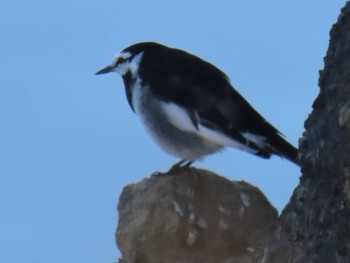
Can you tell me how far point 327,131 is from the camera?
4281mm

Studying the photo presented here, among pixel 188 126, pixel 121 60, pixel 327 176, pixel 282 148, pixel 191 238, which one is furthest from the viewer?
pixel 121 60

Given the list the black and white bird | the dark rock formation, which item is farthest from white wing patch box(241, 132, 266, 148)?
the dark rock formation

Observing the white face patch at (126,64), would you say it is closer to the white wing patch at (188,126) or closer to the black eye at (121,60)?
the black eye at (121,60)

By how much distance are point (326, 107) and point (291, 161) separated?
183 cm

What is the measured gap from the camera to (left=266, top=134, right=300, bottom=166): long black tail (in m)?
6.21

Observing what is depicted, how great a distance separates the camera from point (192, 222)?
232 inches

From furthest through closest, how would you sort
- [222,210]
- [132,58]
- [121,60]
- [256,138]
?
[121,60] < [132,58] < [256,138] < [222,210]

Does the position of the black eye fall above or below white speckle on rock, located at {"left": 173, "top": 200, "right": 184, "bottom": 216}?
above

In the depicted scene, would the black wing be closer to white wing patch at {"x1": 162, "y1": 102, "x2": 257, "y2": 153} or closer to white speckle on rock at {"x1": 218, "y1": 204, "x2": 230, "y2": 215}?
white wing patch at {"x1": 162, "y1": 102, "x2": 257, "y2": 153}

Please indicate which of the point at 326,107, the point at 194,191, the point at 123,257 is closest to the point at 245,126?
the point at 194,191

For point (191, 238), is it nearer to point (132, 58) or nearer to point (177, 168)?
point (177, 168)

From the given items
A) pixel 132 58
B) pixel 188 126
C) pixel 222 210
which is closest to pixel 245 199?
pixel 222 210

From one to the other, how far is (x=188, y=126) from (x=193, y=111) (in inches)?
3.9

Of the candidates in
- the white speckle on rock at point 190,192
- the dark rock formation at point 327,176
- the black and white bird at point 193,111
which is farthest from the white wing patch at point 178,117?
the dark rock formation at point 327,176
